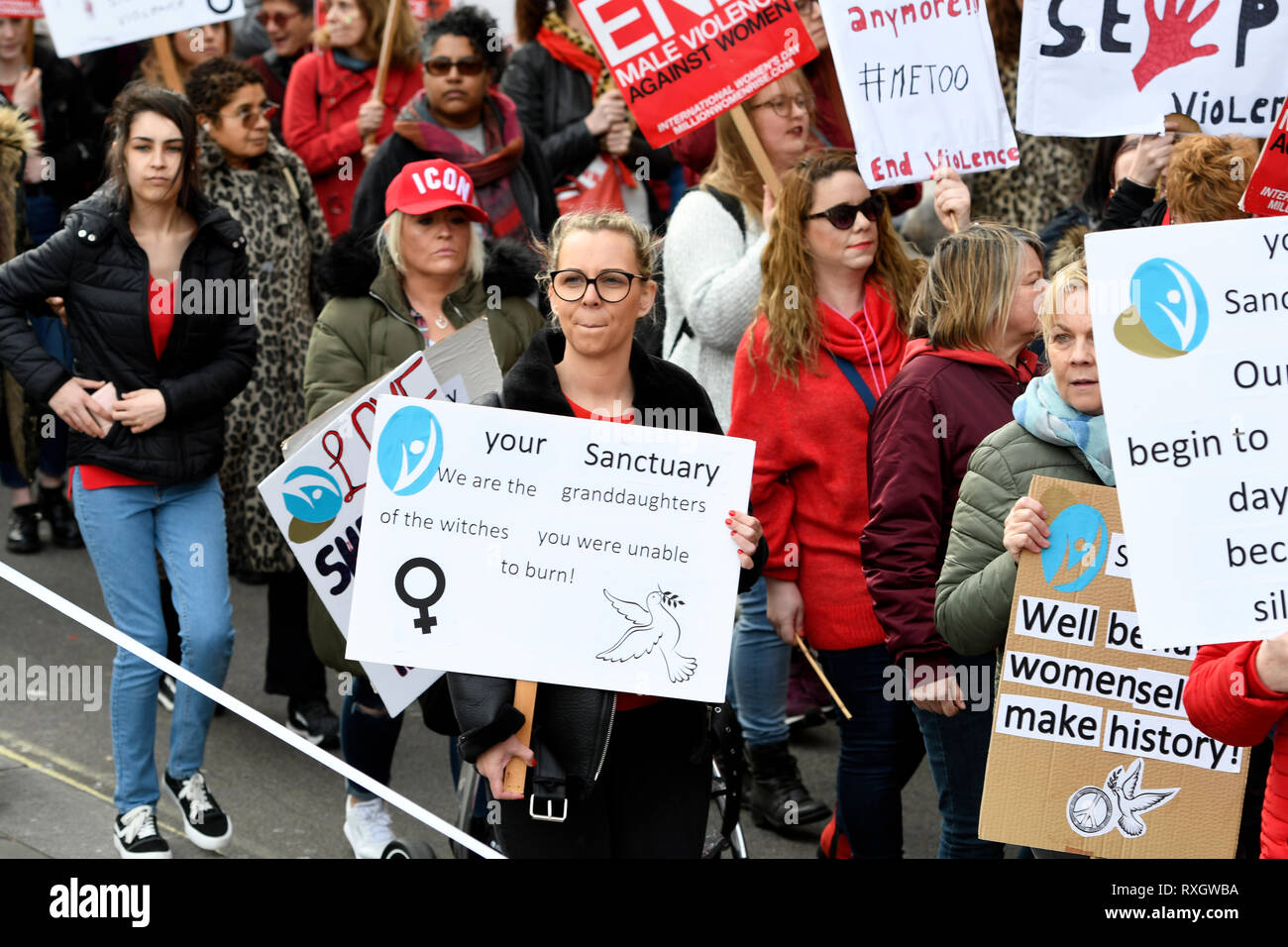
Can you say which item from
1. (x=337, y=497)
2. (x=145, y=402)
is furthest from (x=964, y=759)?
(x=145, y=402)

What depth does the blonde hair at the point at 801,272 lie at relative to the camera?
15.9 feet

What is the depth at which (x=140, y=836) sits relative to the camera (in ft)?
16.5

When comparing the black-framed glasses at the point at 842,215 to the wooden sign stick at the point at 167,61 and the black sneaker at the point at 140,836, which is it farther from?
the wooden sign stick at the point at 167,61

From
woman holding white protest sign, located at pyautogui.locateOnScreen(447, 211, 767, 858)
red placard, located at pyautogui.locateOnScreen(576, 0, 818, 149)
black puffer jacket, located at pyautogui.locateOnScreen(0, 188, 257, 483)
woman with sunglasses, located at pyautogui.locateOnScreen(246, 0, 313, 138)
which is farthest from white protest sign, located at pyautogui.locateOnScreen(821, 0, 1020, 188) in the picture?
woman with sunglasses, located at pyautogui.locateOnScreen(246, 0, 313, 138)

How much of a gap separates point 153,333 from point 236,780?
164cm

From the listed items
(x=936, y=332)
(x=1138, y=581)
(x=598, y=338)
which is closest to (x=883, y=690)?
(x=936, y=332)

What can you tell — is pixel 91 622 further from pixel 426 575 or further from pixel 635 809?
pixel 635 809

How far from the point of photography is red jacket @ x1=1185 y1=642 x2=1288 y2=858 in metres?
3.03

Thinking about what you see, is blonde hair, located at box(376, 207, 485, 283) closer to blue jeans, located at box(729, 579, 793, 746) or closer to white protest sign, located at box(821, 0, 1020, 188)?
white protest sign, located at box(821, 0, 1020, 188)

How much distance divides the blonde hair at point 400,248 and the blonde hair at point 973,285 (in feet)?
5.43

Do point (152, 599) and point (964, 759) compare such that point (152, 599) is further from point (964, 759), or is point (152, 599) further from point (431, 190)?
point (964, 759)

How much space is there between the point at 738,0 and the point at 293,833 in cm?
304

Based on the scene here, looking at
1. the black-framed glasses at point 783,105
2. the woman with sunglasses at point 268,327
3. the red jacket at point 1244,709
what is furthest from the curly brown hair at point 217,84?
the red jacket at point 1244,709

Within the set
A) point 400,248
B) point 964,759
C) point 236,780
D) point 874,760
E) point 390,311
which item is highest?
point 400,248
